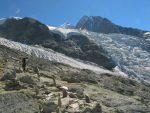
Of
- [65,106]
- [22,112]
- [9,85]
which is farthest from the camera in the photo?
[9,85]

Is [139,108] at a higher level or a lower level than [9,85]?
lower

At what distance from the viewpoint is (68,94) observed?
36.8 m

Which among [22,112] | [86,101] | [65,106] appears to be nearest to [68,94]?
[86,101]

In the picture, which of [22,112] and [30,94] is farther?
[30,94]

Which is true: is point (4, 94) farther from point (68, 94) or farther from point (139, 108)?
point (139, 108)

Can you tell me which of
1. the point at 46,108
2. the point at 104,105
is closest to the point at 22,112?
the point at 46,108

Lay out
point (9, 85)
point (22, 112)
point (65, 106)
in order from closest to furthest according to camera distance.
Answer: point (22, 112)
point (65, 106)
point (9, 85)

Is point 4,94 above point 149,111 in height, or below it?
above

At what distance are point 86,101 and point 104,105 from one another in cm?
547

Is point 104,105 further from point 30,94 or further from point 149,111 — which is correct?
point 30,94

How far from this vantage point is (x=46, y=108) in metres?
30.3

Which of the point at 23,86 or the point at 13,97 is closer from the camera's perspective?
the point at 13,97

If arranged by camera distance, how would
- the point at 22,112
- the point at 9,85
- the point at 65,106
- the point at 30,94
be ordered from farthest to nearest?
the point at 9,85, the point at 30,94, the point at 65,106, the point at 22,112

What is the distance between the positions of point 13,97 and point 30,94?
2.05 meters
